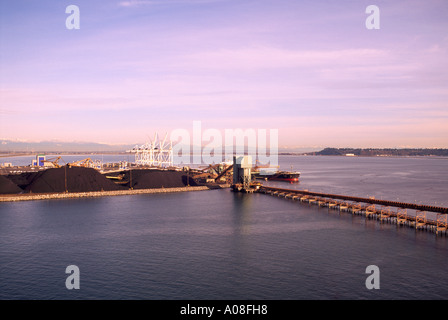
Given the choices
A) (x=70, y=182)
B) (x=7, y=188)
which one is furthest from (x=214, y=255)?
(x=7, y=188)

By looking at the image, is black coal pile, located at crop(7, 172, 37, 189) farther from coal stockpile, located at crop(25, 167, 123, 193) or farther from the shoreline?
the shoreline

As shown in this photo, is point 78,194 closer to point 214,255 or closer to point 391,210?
point 214,255

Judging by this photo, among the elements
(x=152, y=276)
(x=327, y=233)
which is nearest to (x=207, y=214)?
(x=327, y=233)

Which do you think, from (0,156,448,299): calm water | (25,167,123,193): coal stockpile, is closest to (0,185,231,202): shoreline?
(25,167,123,193): coal stockpile

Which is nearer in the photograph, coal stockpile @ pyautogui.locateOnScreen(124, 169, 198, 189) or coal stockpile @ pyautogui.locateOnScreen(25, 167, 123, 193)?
coal stockpile @ pyautogui.locateOnScreen(25, 167, 123, 193)
